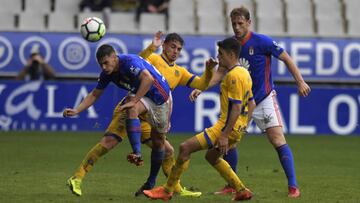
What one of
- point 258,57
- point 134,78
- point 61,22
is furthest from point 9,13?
point 134,78

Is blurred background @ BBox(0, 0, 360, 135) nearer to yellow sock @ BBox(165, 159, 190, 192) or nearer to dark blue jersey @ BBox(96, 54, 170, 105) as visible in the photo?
dark blue jersey @ BBox(96, 54, 170, 105)

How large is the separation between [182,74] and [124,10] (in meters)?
12.4

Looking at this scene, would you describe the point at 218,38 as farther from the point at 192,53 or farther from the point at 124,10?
the point at 124,10

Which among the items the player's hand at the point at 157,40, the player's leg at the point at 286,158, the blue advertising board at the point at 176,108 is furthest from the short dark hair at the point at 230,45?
the blue advertising board at the point at 176,108

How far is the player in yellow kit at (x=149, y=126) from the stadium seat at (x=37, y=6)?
1280 centimetres

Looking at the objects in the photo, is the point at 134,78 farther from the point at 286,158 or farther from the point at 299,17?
the point at 299,17

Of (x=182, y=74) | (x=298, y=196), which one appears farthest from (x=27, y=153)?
(x=298, y=196)

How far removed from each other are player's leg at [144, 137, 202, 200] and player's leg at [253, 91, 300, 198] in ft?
3.91

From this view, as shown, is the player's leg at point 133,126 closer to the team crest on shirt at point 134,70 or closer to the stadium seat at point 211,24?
the team crest on shirt at point 134,70

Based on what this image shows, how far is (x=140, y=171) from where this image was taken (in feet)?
44.5

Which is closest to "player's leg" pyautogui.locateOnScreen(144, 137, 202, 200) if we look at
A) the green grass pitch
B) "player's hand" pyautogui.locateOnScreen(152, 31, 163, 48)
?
the green grass pitch

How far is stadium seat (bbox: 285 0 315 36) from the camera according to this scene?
2372 centimetres

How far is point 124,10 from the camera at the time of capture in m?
23.8

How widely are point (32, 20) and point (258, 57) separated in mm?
13076
